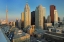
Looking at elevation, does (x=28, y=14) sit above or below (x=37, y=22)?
above

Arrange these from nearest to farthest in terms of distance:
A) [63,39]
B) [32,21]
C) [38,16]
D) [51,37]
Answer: [63,39]
[51,37]
[38,16]
[32,21]

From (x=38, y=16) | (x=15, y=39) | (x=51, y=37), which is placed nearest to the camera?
(x=15, y=39)

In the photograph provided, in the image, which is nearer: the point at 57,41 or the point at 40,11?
the point at 57,41

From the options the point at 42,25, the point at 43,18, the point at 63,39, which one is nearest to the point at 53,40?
the point at 63,39

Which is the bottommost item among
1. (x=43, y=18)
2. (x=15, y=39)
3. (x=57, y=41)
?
(x=57, y=41)

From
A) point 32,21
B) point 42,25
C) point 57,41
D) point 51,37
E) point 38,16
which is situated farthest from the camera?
point 32,21

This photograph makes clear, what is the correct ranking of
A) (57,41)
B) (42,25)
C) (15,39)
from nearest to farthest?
(15,39) < (57,41) < (42,25)

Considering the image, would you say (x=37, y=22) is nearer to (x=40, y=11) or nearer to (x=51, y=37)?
(x=40, y=11)

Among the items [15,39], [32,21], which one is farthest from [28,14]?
[15,39]

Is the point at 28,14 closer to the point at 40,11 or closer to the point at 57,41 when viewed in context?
the point at 40,11
